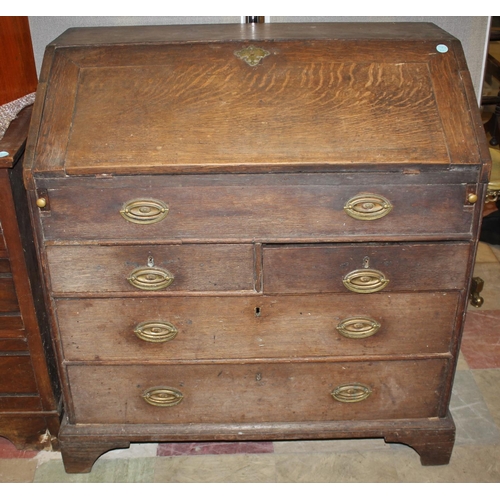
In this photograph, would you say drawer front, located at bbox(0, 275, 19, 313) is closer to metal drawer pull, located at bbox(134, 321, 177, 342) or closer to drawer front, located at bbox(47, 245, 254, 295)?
drawer front, located at bbox(47, 245, 254, 295)

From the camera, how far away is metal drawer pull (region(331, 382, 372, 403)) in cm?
229

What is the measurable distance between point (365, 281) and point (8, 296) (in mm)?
1198

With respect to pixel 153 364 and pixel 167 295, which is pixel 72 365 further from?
pixel 167 295

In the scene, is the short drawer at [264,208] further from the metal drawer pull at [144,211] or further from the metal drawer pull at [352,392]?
the metal drawer pull at [352,392]

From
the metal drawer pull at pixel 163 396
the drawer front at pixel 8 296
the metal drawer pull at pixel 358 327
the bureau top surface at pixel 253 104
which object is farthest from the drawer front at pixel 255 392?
the bureau top surface at pixel 253 104

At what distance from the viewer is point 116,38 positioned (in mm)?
2211

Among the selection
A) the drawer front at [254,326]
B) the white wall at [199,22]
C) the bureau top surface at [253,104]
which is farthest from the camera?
the white wall at [199,22]

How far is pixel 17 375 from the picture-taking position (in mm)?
2371

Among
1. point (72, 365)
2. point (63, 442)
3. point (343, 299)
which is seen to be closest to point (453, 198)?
point (343, 299)

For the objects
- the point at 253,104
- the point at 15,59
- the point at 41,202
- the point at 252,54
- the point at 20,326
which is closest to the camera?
the point at 41,202

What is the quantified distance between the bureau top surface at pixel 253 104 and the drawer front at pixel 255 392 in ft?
2.46

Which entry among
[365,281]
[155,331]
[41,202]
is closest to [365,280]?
[365,281]

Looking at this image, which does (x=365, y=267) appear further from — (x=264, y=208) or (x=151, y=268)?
(x=151, y=268)

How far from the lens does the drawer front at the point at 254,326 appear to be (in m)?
2.12
